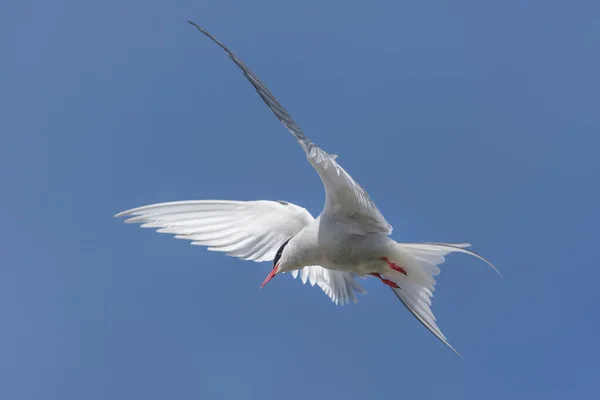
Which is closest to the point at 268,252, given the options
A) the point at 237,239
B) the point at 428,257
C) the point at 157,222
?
the point at 237,239

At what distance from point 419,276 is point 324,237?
97 centimetres

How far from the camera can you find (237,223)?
368 inches

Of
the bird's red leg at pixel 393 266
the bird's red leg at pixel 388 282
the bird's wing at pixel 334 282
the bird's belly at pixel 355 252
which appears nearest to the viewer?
the bird's belly at pixel 355 252

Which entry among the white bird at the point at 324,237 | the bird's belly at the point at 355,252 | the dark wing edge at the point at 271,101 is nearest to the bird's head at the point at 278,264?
the white bird at the point at 324,237

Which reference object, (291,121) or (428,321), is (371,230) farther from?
(291,121)

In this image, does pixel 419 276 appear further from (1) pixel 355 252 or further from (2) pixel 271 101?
(2) pixel 271 101

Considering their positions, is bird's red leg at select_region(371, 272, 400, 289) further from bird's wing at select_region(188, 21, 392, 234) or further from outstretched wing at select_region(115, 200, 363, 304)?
outstretched wing at select_region(115, 200, 363, 304)

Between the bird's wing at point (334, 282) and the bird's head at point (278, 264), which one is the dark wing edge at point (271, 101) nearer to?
the bird's head at point (278, 264)

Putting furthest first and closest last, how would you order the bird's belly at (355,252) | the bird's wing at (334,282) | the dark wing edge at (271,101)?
the bird's wing at (334,282)
the bird's belly at (355,252)
the dark wing edge at (271,101)

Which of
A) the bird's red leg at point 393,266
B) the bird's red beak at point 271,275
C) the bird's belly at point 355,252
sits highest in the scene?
the bird's red leg at point 393,266

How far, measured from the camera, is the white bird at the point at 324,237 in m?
7.93

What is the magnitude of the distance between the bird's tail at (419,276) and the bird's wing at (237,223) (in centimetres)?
134

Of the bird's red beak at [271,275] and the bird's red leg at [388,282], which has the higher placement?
the bird's red leg at [388,282]

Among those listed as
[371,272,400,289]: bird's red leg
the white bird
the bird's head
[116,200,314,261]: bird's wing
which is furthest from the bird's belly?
[116,200,314,261]: bird's wing
